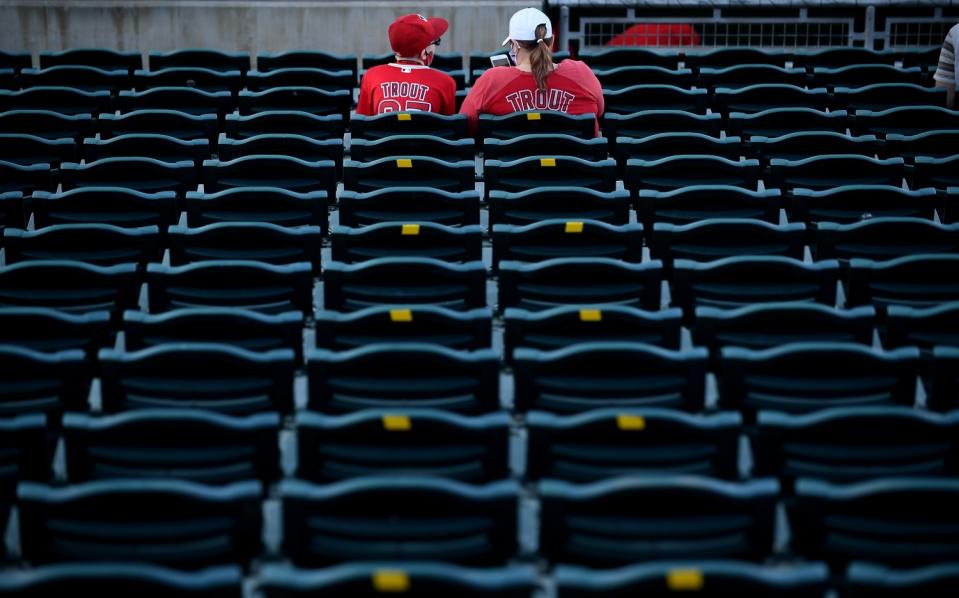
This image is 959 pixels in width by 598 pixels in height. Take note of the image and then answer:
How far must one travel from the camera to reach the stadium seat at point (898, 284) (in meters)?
4.63

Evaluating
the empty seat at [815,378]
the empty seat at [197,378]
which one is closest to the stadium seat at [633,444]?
the empty seat at [815,378]

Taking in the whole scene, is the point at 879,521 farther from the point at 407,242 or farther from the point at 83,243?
the point at 83,243

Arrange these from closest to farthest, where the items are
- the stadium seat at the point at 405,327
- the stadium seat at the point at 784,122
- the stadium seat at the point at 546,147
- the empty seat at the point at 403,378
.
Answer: the empty seat at the point at 403,378
the stadium seat at the point at 405,327
the stadium seat at the point at 546,147
the stadium seat at the point at 784,122

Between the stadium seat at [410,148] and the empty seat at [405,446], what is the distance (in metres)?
2.47

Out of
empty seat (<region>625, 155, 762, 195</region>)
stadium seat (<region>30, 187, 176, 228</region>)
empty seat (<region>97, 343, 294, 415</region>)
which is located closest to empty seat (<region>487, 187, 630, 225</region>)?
empty seat (<region>625, 155, 762, 195</region>)

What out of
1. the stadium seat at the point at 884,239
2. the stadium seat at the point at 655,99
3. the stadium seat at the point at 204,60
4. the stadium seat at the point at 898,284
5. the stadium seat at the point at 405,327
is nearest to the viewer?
the stadium seat at the point at 405,327

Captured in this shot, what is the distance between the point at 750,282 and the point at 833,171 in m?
1.41

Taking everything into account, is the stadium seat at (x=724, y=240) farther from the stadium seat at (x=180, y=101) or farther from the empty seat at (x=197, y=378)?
the stadium seat at (x=180, y=101)

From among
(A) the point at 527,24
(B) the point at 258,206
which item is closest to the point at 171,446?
(B) the point at 258,206

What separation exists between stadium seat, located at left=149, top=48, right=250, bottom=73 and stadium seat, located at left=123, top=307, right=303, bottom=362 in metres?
3.74

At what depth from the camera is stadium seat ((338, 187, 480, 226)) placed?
5102mm

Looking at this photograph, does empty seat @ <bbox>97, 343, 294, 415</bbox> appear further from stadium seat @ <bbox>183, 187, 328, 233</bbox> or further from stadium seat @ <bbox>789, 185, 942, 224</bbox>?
stadium seat @ <bbox>789, 185, 942, 224</bbox>

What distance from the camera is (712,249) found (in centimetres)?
488

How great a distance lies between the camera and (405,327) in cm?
415
